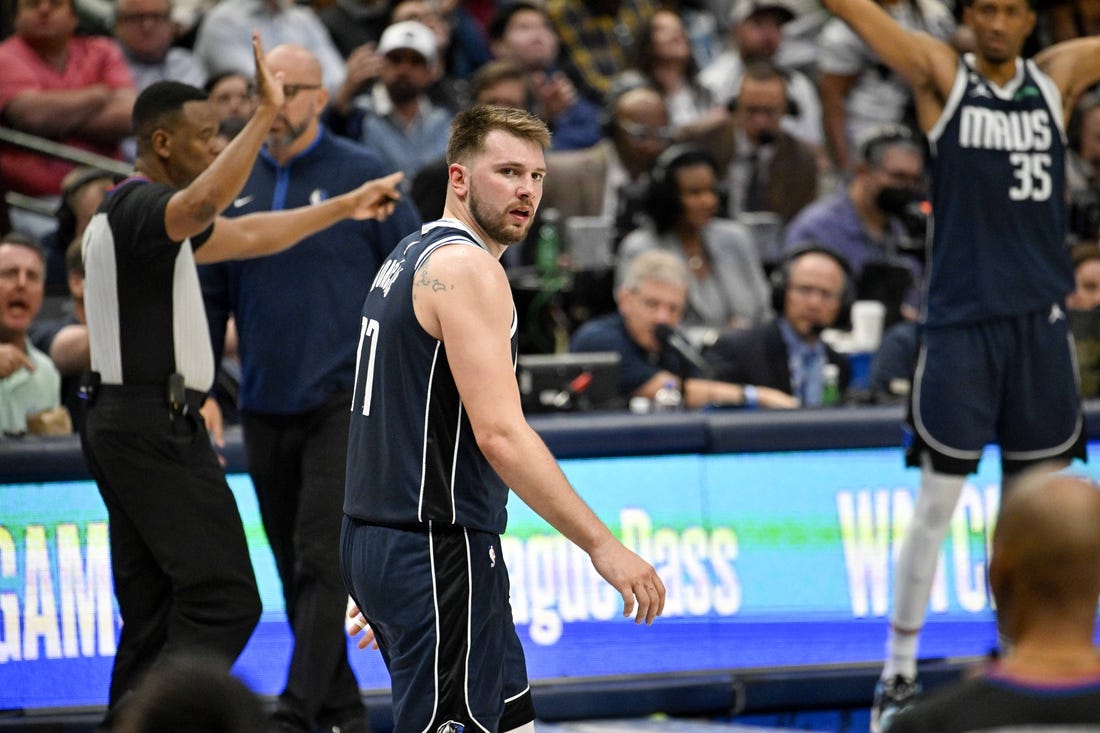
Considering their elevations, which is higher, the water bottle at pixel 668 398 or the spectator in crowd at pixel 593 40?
the spectator in crowd at pixel 593 40

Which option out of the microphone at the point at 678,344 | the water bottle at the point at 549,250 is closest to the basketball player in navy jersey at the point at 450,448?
the microphone at the point at 678,344

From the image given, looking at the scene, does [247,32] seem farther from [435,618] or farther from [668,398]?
[435,618]

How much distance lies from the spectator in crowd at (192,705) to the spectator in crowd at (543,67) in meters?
9.15

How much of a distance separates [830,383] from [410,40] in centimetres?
350

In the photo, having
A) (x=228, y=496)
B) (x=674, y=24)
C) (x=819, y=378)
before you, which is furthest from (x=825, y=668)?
(x=674, y=24)

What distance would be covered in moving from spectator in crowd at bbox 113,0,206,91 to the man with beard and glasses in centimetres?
412

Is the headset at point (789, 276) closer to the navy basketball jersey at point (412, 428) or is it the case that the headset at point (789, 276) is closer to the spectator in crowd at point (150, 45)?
the spectator in crowd at point (150, 45)

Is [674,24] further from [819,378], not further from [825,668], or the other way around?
[825,668]

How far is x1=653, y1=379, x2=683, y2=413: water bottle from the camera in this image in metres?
7.60

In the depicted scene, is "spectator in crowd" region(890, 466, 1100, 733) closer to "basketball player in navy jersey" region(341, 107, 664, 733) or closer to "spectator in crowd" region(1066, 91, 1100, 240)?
"basketball player in navy jersey" region(341, 107, 664, 733)

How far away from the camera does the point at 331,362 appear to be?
6.26m

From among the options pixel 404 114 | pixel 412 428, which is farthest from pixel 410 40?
pixel 412 428

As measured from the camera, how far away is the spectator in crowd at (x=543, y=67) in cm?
1130

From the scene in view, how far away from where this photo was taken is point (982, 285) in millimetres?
6234
